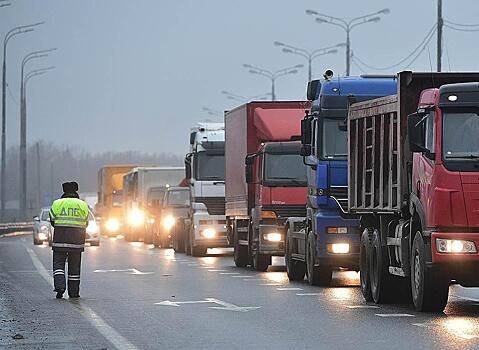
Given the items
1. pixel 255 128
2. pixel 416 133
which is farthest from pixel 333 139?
pixel 255 128

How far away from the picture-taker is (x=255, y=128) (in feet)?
114

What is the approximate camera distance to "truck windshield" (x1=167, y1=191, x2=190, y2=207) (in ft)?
171

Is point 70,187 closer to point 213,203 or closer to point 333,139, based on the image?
point 333,139

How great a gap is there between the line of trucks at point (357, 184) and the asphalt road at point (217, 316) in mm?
584

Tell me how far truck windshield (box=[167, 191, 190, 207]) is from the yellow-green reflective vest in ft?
88.3

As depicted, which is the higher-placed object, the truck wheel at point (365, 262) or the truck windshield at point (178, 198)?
the truck windshield at point (178, 198)

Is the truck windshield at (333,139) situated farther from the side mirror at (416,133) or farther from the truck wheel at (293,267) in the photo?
the side mirror at (416,133)

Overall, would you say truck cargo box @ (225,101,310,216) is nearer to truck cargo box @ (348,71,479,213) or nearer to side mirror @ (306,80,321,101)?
side mirror @ (306,80,321,101)

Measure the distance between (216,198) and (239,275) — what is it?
12.2 metres

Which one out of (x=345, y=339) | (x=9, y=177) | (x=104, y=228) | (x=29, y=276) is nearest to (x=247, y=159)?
(x=29, y=276)

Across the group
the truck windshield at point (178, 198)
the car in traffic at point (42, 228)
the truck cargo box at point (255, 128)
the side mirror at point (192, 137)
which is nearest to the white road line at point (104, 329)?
the truck cargo box at point (255, 128)

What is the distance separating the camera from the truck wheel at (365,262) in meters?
22.6

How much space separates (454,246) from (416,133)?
142 cm

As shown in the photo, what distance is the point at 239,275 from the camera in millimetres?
31562
